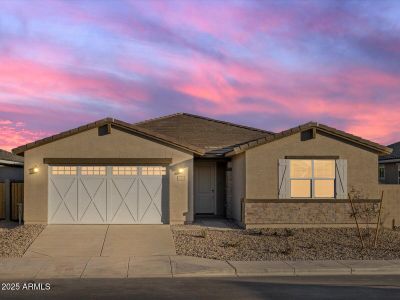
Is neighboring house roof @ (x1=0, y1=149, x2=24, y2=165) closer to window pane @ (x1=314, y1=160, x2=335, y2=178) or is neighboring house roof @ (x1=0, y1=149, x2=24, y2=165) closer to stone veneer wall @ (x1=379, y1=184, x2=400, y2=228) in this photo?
window pane @ (x1=314, y1=160, x2=335, y2=178)

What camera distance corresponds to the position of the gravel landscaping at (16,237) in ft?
A: 49.3

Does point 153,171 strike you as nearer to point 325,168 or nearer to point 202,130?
point 325,168

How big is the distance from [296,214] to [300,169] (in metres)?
1.61

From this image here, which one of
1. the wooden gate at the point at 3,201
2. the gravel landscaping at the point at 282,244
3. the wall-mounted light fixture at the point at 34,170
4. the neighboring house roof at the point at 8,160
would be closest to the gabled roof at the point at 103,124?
the wall-mounted light fixture at the point at 34,170

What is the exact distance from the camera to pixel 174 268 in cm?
1284

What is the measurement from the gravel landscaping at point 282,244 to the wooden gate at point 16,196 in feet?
21.9

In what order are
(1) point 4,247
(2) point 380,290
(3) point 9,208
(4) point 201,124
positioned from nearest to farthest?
(2) point 380,290 < (1) point 4,247 < (3) point 9,208 < (4) point 201,124

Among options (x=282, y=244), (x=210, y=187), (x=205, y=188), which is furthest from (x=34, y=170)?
(x=282, y=244)

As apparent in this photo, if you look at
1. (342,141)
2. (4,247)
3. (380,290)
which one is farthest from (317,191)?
(4,247)

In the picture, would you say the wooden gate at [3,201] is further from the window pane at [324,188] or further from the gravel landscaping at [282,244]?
the window pane at [324,188]

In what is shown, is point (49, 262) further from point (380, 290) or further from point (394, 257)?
point (394, 257)

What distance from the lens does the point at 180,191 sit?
19688 millimetres

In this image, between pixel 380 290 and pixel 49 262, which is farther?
pixel 49 262

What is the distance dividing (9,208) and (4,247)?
6.21m
